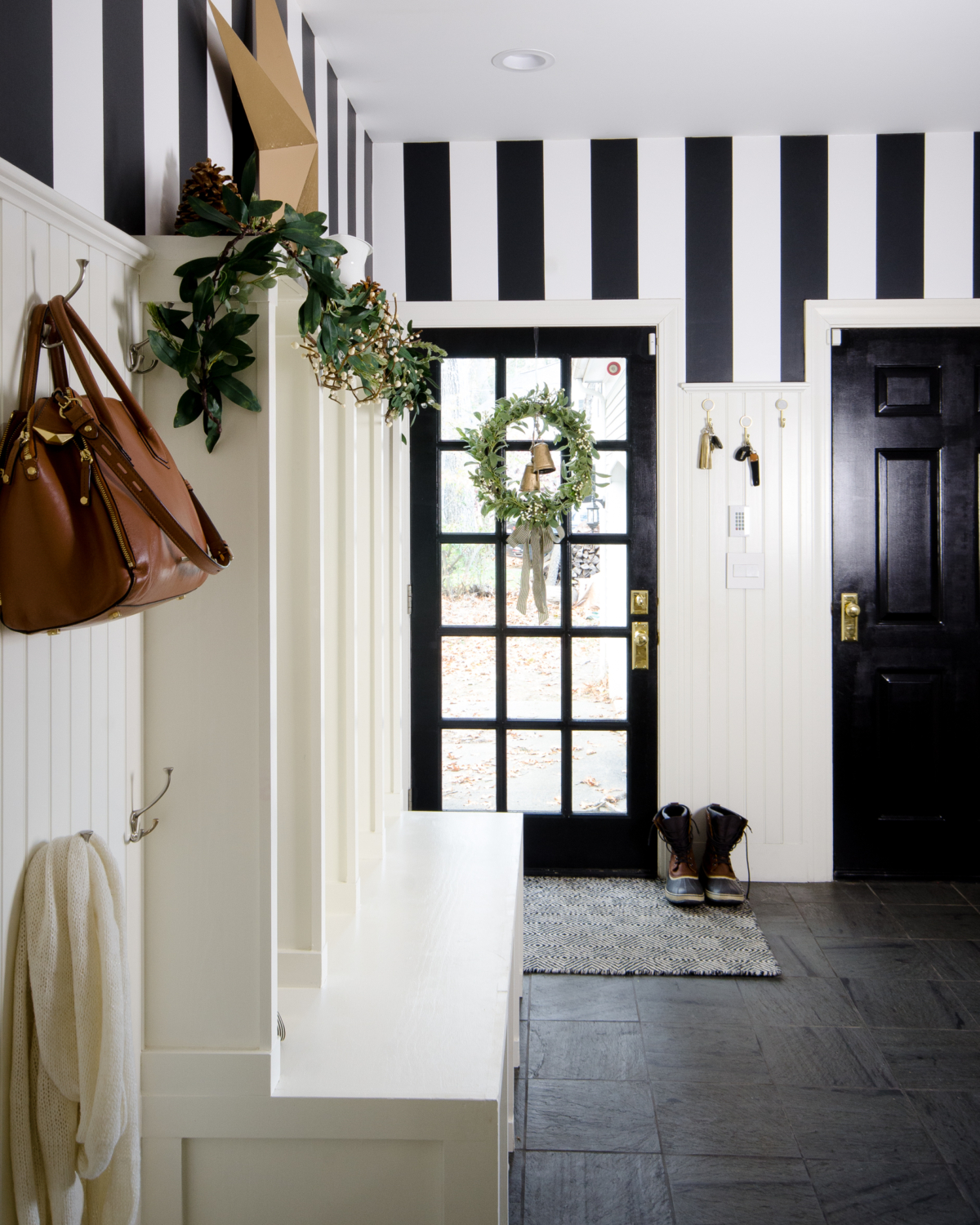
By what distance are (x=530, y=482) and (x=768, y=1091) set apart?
6.83ft

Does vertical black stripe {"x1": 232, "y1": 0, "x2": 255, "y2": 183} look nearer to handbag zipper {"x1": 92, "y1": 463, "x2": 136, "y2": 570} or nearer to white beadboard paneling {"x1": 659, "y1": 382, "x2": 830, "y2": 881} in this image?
handbag zipper {"x1": 92, "y1": 463, "x2": 136, "y2": 570}

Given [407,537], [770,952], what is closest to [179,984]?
[770,952]

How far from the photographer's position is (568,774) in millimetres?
3689

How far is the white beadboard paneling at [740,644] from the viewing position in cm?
360

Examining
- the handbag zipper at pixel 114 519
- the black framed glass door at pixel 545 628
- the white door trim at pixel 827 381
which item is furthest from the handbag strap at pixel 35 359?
the white door trim at pixel 827 381

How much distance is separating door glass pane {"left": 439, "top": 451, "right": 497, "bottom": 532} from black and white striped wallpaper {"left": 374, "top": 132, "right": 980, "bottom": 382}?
2.03 feet

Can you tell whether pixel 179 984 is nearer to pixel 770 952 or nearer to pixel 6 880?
pixel 6 880

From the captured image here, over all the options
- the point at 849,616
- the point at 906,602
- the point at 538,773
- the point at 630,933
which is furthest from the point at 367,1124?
the point at 906,602

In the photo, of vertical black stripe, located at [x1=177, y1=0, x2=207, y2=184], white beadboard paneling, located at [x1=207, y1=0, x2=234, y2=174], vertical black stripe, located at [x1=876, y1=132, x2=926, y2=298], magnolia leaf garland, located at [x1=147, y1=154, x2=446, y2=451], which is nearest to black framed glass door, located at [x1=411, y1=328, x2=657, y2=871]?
vertical black stripe, located at [x1=876, y1=132, x2=926, y2=298]

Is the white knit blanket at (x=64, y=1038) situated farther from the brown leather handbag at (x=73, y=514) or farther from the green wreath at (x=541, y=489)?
the green wreath at (x=541, y=489)

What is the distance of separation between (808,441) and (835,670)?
34.2 inches

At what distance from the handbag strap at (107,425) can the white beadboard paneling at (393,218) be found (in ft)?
8.81

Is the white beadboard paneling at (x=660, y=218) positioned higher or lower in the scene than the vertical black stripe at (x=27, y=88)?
higher

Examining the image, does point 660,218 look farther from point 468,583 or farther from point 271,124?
point 271,124
